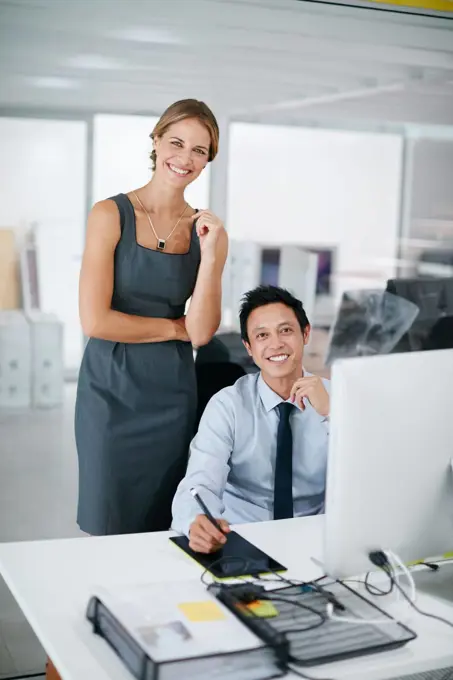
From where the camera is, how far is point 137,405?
3.23 meters

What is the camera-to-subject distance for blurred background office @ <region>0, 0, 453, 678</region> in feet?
10.6

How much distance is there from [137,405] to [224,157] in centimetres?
98

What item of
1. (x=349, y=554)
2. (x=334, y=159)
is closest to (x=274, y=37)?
(x=334, y=159)

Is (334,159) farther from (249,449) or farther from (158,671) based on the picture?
(158,671)

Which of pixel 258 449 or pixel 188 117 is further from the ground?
pixel 188 117

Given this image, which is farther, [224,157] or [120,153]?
[224,157]

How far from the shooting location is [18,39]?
3.13m

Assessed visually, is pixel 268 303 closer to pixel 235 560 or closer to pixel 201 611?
pixel 235 560

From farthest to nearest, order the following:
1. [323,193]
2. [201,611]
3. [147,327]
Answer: [323,193] → [147,327] → [201,611]

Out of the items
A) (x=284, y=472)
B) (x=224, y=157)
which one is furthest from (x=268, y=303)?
(x=224, y=157)

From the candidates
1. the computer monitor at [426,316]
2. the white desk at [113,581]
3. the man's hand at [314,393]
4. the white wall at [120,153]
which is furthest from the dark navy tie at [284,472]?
the computer monitor at [426,316]

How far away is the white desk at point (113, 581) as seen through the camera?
162 cm

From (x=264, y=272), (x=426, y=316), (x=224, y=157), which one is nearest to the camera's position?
(x=224, y=157)

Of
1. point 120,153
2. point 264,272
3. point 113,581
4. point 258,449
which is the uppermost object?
point 120,153
